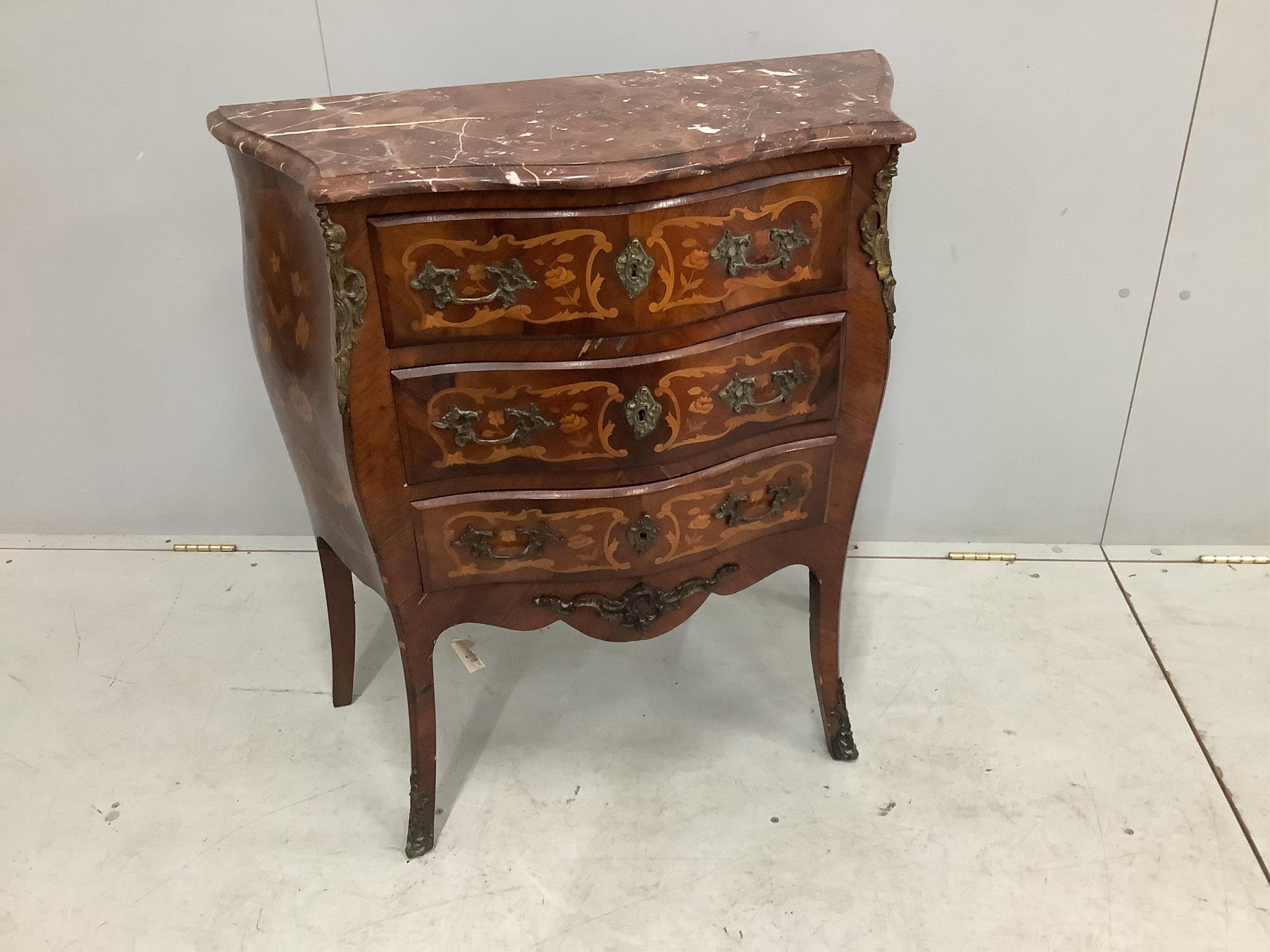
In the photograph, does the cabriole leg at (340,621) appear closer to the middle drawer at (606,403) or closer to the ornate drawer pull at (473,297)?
the middle drawer at (606,403)

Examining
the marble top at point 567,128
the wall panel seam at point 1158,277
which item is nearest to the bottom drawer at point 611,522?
the marble top at point 567,128

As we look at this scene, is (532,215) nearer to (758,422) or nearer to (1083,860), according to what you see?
(758,422)

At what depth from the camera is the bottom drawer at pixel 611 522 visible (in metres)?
1.37

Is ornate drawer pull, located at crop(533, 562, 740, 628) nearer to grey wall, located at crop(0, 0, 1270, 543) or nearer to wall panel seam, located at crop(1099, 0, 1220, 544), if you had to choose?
grey wall, located at crop(0, 0, 1270, 543)

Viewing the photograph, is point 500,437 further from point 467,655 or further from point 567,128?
point 467,655

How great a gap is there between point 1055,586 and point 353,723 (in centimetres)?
146

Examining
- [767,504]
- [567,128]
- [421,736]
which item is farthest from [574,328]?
[421,736]

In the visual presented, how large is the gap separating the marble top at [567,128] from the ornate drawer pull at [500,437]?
28cm

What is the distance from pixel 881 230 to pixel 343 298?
0.68 meters

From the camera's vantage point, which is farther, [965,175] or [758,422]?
[965,175]

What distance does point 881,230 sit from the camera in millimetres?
1323

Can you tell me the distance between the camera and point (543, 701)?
1.92m

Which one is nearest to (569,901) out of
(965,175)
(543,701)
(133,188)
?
(543,701)

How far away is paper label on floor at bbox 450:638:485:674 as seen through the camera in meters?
2.00
